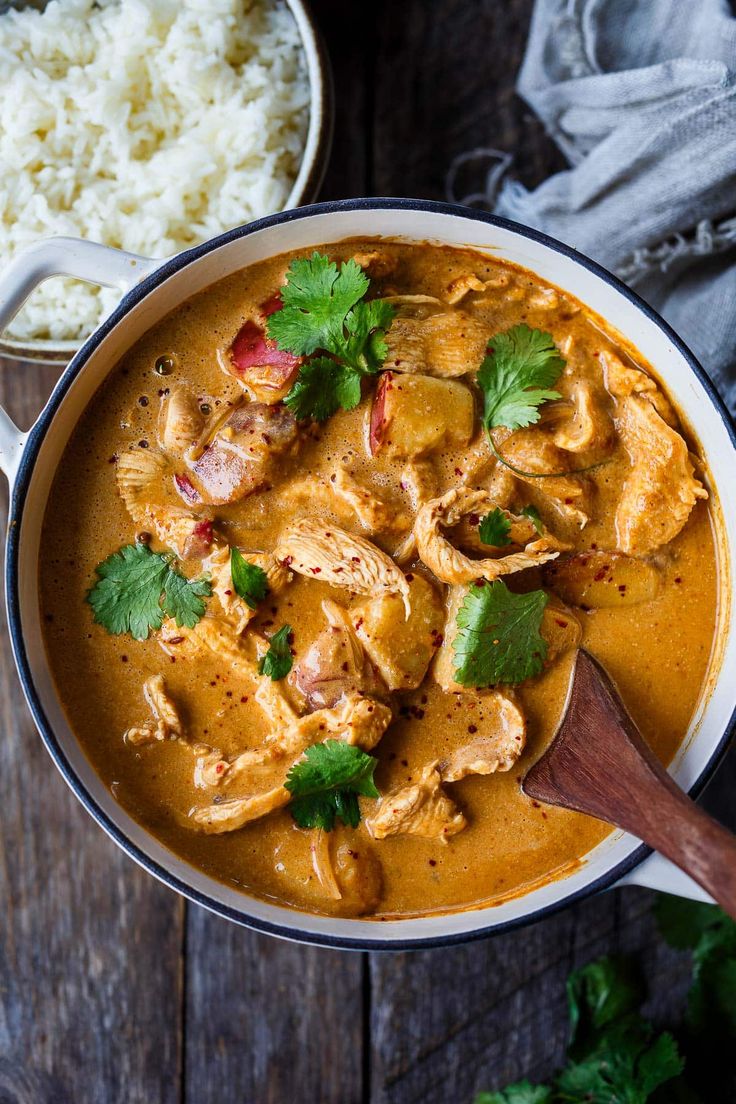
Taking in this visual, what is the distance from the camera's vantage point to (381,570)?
7.35 ft

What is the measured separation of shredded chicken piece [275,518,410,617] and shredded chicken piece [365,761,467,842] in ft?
1.25

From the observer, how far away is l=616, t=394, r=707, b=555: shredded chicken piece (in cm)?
229

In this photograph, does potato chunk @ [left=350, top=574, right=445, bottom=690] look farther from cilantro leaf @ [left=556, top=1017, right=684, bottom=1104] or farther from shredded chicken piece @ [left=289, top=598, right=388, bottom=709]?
cilantro leaf @ [left=556, top=1017, right=684, bottom=1104]

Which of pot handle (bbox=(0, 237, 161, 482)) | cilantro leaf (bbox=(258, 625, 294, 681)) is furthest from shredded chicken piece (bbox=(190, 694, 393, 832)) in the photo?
pot handle (bbox=(0, 237, 161, 482))

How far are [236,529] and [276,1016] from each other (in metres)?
1.52

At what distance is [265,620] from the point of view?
90.7 inches

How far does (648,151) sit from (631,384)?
80 centimetres

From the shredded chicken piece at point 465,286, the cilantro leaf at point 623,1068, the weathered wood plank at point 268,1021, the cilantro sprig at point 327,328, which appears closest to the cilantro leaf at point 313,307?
the cilantro sprig at point 327,328

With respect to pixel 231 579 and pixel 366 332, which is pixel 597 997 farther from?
pixel 366 332

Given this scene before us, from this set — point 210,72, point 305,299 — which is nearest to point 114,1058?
point 305,299

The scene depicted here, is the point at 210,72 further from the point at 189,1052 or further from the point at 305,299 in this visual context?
the point at 189,1052

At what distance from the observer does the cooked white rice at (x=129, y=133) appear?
2658 mm

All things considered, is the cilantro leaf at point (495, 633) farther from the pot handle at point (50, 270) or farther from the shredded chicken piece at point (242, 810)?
the pot handle at point (50, 270)

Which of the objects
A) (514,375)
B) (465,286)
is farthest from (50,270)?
(514,375)
